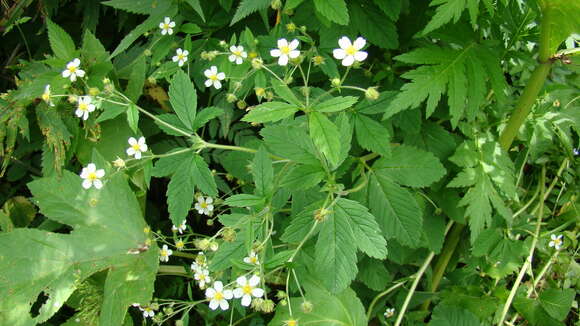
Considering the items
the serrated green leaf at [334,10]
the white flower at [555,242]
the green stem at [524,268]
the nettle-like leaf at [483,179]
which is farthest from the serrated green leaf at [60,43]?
the white flower at [555,242]

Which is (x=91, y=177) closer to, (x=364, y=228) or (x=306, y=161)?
(x=306, y=161)

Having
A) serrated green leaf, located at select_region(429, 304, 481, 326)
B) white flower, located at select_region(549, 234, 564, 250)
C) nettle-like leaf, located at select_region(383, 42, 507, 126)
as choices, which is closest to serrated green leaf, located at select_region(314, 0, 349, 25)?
nettle-like leaf, located at select_region(383, 42, 507, 126)

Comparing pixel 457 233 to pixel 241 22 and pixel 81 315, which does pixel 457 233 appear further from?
pixel 81 315

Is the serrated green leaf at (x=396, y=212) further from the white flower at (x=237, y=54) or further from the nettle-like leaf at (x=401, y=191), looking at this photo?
the white flower at (x=237, y=54)

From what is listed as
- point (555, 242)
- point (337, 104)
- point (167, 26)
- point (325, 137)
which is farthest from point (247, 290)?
point (555, 242)

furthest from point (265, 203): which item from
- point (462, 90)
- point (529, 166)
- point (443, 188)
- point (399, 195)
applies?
point (529, 166)

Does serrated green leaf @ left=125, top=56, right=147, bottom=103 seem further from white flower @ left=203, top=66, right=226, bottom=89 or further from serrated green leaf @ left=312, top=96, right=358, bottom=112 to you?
serrated green leaf @ left=312, top=96, right=358, bottom=112
